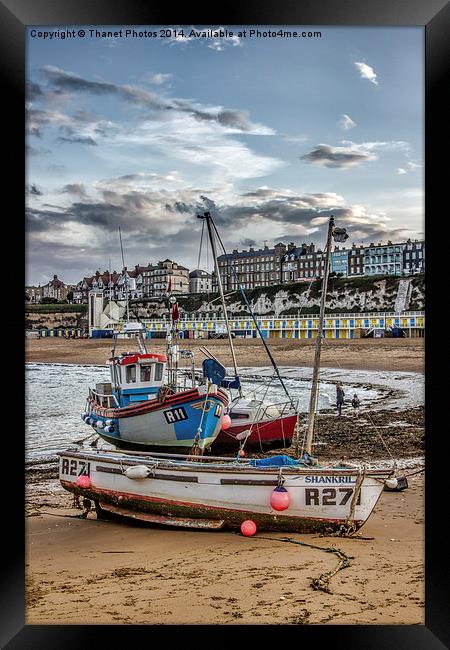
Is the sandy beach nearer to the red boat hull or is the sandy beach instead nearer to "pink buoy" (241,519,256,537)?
"pink buoy" (241,519,256,537)

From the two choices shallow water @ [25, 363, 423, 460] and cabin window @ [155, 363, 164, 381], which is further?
cabin window @ [155, 363, 164, 381]

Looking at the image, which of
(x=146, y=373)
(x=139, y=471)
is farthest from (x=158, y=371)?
(x=139, y=471)

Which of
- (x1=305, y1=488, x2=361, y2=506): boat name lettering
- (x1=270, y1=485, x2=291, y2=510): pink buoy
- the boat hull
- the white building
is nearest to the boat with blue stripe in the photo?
the white building

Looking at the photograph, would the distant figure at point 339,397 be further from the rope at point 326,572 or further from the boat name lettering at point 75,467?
the boat name lettering at point 75,467

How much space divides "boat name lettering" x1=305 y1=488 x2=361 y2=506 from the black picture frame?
76cm

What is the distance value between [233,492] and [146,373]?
9.12ft

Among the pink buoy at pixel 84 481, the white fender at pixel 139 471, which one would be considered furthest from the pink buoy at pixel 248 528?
the pink buoy at pixel 84 481

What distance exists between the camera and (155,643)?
358 cm

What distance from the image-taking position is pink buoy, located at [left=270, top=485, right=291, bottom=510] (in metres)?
4.43
